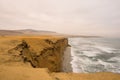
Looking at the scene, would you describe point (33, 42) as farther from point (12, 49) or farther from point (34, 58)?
point (12, 49)

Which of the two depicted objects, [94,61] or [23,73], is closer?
[23,73]

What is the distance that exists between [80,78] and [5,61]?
16.2 feet

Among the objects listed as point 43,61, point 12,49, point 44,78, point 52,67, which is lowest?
point 52,67

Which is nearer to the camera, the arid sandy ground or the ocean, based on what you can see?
the arid sandy ground

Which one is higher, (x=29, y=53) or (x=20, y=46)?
(x=20, y=46)

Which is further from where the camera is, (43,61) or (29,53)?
(43,61)

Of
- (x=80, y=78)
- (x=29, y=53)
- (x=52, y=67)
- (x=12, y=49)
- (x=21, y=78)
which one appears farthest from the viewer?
(x=52, y=67)

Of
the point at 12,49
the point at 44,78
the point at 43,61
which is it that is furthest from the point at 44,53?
the point at 44,78

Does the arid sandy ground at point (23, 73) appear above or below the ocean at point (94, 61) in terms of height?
above

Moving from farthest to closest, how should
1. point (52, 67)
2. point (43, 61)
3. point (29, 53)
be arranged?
1. point (52, 67)
2. point (43, 61)
3. point (29, 53)

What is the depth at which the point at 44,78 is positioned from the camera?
6.38 meters

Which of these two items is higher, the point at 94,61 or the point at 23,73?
the point at 23,73

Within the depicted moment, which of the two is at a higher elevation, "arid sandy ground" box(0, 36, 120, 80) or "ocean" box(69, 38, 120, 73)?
→ "arid sandy ground" box(0, 36, 120, 80)

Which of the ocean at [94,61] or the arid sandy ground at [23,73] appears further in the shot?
the ocean at [94,61]
